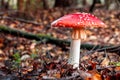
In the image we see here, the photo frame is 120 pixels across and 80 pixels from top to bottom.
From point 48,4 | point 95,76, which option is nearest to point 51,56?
point 95,76

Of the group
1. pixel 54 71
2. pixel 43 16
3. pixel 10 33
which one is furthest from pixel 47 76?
pixel 43 16

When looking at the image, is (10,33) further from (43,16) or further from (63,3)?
(63,3)

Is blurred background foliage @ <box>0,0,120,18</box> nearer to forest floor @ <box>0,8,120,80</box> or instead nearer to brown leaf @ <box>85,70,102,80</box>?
forest floor @ <box>0,8,120,80</box>

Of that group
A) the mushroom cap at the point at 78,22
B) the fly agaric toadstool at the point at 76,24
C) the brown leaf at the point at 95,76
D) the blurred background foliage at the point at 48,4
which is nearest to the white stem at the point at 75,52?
the fly agaric toadstool at the point at 76,24

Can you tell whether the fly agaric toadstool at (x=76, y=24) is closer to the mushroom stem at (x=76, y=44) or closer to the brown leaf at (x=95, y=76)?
the mushroom stem at (x=76, y=44)

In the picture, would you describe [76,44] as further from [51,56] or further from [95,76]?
[51,56]

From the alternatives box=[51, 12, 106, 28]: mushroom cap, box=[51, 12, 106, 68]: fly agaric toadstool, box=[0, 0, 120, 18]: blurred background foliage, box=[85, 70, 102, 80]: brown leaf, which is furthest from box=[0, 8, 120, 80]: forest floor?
box=[0, 0, 120, 18]: blurred background foliage
